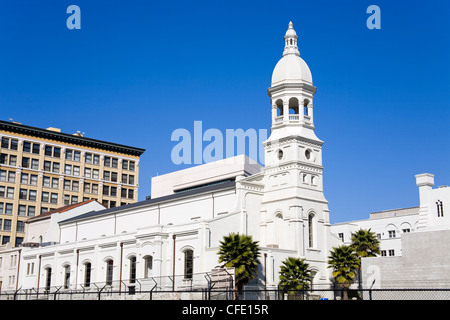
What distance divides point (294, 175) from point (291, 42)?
53.9ft

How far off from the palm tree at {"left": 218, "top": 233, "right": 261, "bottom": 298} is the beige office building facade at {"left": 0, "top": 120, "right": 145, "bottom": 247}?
64.9 m

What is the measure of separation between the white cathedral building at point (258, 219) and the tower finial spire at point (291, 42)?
0.38 feet

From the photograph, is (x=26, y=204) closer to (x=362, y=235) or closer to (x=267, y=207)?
(x=267, y=207)

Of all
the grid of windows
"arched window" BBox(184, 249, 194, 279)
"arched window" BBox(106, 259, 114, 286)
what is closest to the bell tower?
"arched window" BBox(184, 249, 194, 279)

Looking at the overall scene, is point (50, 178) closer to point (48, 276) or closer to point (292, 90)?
point (48, 276)

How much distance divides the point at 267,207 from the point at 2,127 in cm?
6275

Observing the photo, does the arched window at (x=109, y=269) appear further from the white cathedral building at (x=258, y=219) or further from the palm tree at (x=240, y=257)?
the palm tree at (x=240, y=257)

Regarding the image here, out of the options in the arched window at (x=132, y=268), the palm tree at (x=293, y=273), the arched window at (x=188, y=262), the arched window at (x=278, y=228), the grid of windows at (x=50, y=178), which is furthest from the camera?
the grid of windows at (x=50, y=178)

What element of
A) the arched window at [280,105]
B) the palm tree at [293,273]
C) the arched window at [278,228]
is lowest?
the palm tree at [293,273]

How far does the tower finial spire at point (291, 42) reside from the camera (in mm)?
67875

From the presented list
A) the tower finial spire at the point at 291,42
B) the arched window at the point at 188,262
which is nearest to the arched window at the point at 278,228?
the arched window at the point at 188,262

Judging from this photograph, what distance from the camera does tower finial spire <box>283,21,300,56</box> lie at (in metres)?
67.9

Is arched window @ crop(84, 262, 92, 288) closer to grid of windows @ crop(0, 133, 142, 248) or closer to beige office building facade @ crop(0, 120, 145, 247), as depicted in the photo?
beige office building facade @ crop(0, 120, 145, 247)

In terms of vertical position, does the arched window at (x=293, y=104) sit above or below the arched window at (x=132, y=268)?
above
